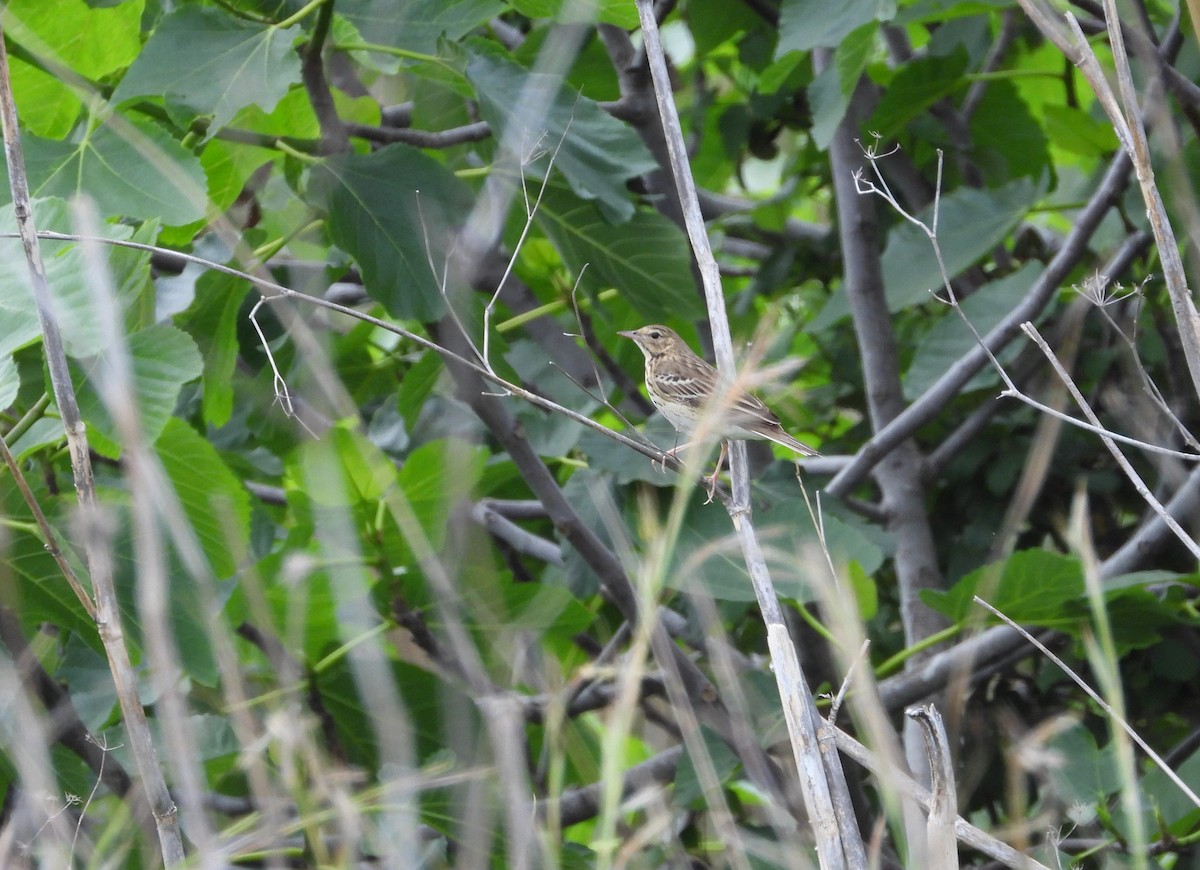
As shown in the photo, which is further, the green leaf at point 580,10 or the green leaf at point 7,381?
the green leaf at point 580,10

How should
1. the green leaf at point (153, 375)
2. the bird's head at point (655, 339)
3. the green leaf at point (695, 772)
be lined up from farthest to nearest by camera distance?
the bird's head at point (655, 339) → the green leaf at point (695, 772) → the green leaf at point (153, 375)

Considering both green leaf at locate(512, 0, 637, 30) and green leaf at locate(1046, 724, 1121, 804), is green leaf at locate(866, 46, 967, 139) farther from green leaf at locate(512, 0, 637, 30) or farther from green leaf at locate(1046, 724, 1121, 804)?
green leaf at locate(1046, 724, 1121, 804)

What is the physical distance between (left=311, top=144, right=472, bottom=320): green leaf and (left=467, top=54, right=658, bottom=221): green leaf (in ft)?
0.71

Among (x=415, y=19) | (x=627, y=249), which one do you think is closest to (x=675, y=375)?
(x=627, y=249)

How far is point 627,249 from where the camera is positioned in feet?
11.4

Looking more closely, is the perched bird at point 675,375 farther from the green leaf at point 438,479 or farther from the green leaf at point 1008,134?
the green leaf at point 1008,134

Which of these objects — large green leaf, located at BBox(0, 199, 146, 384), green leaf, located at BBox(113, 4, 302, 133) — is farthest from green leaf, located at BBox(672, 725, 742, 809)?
green leaf, located at BBox(113, 4, 302, 133)

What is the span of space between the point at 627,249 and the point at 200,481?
47.9 inches

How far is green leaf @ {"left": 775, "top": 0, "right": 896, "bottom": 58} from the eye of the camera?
3.04 m

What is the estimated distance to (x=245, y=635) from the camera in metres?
3.88

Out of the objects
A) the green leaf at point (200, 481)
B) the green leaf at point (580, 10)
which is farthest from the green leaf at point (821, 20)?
the green leaf at point (200, 481)

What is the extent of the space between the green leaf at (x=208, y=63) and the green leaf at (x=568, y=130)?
1.61 ft

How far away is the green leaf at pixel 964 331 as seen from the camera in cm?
400

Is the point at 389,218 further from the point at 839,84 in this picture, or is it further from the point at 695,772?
the point at 695,772
